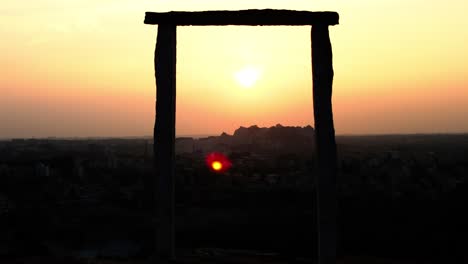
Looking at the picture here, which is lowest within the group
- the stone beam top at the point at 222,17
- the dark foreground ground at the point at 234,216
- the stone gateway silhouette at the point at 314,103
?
the dark foreground ground at the point at 234,216

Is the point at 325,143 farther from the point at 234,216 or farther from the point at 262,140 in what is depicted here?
the point at 262,140

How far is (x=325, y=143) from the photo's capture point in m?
8.54

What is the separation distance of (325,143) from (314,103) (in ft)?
2.26

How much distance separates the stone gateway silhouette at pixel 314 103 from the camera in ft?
28.0

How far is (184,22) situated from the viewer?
8812 mm

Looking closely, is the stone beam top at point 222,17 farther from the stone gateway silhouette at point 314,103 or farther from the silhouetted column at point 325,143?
the silhouetted column at point 325,143

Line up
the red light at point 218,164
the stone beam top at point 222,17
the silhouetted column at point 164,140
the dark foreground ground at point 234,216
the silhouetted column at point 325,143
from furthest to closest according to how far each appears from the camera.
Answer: the red light at point 218,164 < the dark foreground ground at point 234,216 < the silhouetted column at point 164,140 < the stone beam top at point 222,17 < the silhouetted column at point 325,143

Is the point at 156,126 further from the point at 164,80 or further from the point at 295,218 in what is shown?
the point at 295,218

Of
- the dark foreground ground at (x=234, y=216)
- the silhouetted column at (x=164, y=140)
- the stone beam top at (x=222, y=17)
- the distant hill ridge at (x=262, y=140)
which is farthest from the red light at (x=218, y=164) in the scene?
the stone beam top at (x=222, y=17)

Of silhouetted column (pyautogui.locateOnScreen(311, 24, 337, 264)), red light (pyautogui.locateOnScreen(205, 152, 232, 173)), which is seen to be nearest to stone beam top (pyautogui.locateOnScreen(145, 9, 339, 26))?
silhouetted column (pyautogui.locateOnScreen(311, 24, 337, 264))

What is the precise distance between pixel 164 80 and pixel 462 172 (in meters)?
36.0

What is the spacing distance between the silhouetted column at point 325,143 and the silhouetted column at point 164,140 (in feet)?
8.02

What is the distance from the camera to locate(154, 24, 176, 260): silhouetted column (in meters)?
8.85

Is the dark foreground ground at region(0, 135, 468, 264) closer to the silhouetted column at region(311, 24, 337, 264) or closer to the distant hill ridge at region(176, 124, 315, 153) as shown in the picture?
the silhouetted column at region(311, 24, 337, 264)
